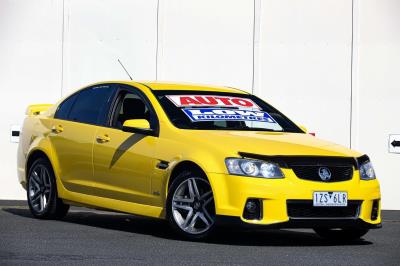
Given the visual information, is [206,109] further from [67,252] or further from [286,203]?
[67,252]

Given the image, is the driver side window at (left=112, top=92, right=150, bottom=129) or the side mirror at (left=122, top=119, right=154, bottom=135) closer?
the side mirror at (left=122, top=119, right=154, bottom=135)

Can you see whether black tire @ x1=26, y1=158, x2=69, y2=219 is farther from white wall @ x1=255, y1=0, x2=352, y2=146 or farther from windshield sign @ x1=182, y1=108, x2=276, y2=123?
white wall @ x1=255, y1=0, x2=352, y2=146

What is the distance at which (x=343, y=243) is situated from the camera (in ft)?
36.6

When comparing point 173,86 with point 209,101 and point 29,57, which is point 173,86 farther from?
point 29,57

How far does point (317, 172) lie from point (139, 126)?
1736mm

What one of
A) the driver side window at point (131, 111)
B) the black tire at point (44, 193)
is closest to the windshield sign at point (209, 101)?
the driver side window at point (131, 111)

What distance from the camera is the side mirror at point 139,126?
11141mm

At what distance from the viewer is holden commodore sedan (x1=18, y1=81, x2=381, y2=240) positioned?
10266mm

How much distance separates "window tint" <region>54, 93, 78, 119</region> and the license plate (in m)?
3.36

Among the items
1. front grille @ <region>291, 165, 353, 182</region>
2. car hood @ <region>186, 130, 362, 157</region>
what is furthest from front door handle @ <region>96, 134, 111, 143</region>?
front grille @ <region>291, 165, 353, 182</region>

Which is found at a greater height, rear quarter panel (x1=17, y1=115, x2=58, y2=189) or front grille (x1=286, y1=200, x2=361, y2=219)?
rear quarter panel (x1=17, y1=115, x2=58, y2=189)

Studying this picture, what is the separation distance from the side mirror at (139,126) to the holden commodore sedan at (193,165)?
12mm

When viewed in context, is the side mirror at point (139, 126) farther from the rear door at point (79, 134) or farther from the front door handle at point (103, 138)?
the rear door at point (79, 134)

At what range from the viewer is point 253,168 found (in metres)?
10.3
